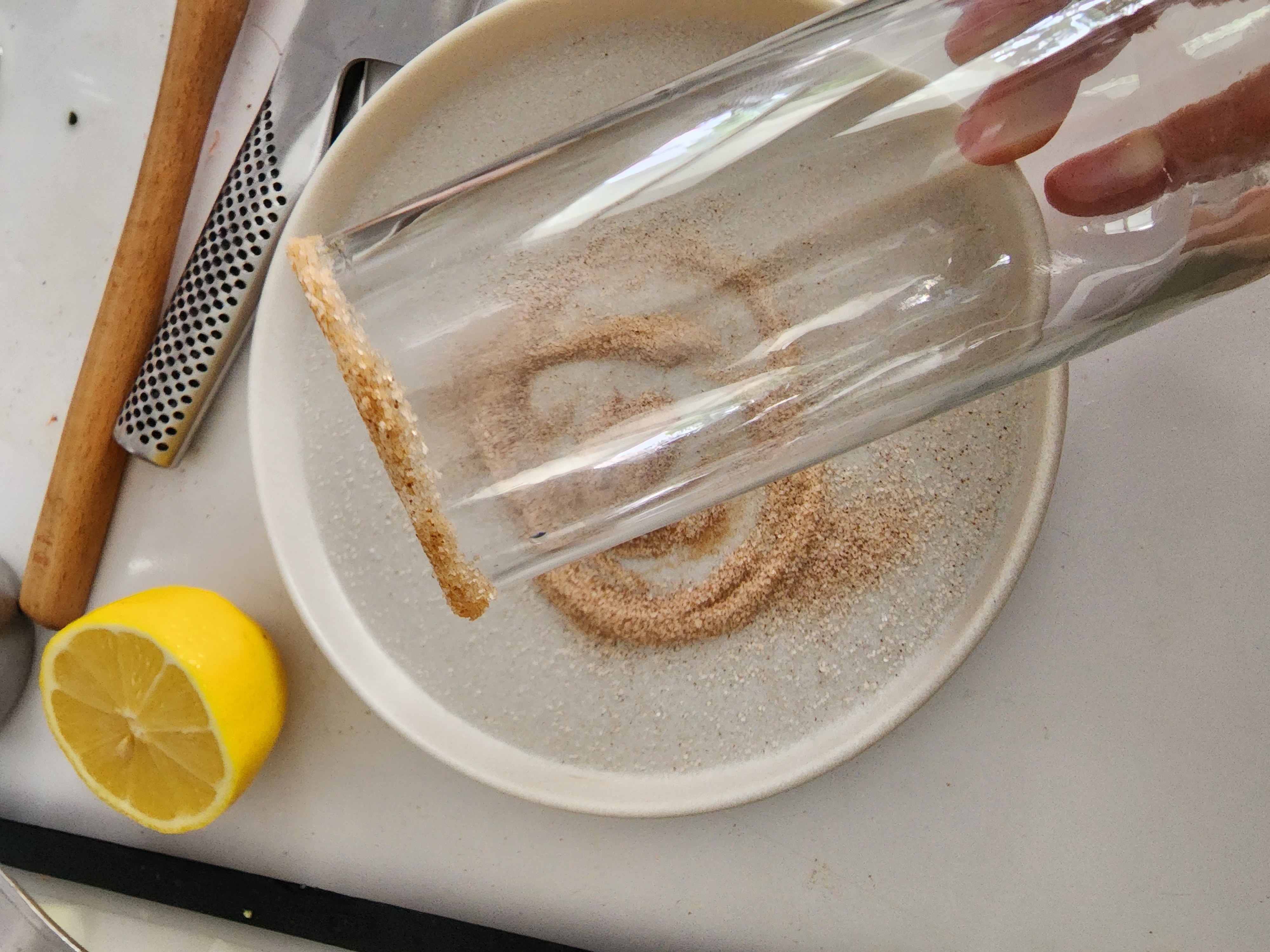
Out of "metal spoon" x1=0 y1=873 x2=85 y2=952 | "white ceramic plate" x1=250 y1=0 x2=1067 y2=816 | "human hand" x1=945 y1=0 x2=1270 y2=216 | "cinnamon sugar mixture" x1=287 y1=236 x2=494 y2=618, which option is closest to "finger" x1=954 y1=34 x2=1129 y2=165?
"human hand" x1=945 y1=0 x2=1270 y2=216

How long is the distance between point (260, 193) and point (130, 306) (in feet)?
0.39

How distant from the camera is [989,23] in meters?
0.35

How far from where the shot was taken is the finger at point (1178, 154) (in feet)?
1.10

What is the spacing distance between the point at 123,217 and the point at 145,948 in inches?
20.3

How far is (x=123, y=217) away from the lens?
0.58 meters

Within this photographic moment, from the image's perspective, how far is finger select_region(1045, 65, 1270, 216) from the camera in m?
0.34

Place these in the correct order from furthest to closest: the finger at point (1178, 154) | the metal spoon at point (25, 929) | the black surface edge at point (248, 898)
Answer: the black surface edge at point (248, 898) < the metal spoon at point (25, 929) < the finger at point (1178, 154)

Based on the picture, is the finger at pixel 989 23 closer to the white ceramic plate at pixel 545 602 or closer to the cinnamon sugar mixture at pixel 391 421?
the white ceramic plate at pixel 545 602

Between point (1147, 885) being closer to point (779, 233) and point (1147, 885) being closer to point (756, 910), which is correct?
point (756, 910)

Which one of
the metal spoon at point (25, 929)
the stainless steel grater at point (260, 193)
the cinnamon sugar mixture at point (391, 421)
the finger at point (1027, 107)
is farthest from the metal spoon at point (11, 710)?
the finger at point (1027, 107)

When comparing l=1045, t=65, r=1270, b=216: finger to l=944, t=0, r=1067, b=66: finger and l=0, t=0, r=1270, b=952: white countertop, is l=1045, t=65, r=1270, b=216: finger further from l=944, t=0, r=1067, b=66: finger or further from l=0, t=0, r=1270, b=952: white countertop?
l=0, t=0, r=1270, b=952: white countertop

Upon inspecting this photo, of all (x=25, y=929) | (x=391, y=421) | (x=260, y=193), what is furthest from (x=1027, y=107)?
(x=25, y=929)

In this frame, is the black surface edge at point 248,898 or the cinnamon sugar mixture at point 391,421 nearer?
the cinnamon sugar mixture at point 391,421

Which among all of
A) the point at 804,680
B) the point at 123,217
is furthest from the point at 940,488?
the point at 123,217
